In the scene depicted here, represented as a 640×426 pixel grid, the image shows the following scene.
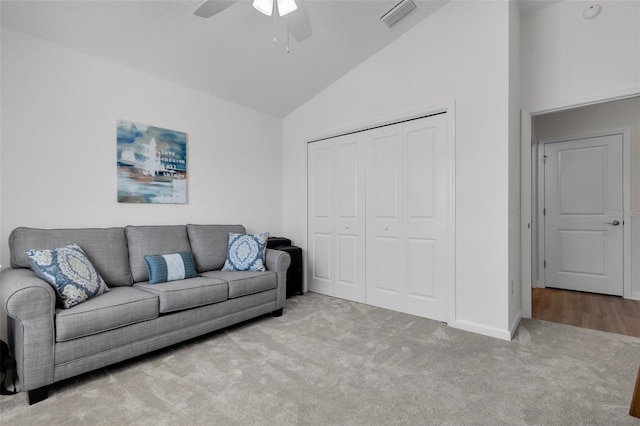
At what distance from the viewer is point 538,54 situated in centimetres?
312

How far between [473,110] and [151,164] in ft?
10.2

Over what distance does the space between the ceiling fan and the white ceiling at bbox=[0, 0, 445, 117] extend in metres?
0.08

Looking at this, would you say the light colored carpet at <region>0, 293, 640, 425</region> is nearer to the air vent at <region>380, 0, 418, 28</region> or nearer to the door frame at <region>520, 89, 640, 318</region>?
the door frame at <region>520, 89, 640, 318</region>

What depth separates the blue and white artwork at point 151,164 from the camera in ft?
9.83

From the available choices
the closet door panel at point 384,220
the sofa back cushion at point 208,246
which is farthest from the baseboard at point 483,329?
the sofa back cushion at point 208,246

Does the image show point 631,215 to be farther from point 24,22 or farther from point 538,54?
point 24,22

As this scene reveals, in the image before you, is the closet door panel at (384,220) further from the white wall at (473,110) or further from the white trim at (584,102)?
the white trim at (584,102)

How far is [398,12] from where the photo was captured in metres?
2.89

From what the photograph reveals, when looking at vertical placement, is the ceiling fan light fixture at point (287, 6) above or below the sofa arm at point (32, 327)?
above

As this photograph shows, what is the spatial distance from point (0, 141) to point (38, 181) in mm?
355

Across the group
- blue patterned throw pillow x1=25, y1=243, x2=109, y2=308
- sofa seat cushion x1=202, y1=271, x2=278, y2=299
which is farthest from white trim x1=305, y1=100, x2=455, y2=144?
blue patterned throw pillow x1=25, y1=243, x2=109, y2=308

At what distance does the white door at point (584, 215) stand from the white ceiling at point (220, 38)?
283 centimetres

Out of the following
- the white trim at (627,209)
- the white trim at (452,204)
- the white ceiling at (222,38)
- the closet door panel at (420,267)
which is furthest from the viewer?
the white trim at (627,209)

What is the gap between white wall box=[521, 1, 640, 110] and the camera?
2686 millimetres
